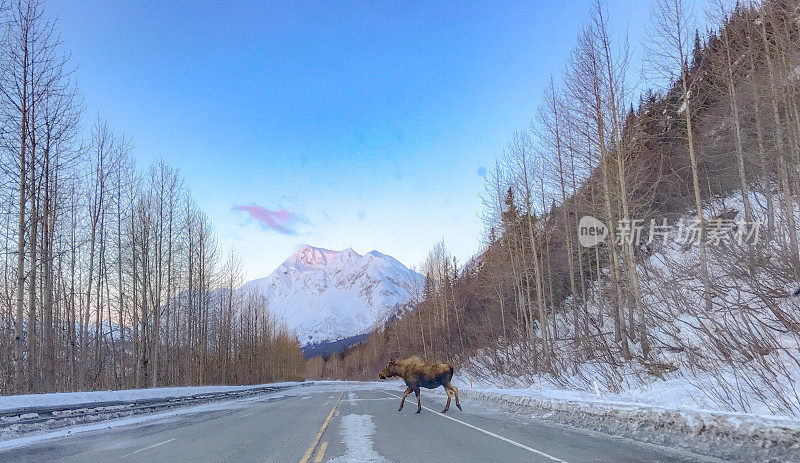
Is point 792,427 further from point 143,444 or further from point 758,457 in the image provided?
point 143,444

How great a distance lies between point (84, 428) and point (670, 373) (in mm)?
19044

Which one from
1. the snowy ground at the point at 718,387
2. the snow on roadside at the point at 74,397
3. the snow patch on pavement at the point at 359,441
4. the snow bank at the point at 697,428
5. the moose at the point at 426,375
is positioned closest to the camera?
the snow bank at the point at 697,428

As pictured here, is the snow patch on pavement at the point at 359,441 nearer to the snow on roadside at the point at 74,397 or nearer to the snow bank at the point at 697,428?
the snow bank at the point at 697,428

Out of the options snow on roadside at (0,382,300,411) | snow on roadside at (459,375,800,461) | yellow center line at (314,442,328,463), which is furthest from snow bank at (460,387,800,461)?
snow on roadside at (0,382,300,411)

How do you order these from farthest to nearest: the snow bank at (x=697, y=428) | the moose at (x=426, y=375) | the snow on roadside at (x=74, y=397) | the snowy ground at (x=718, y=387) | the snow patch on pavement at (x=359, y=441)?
the moose at (x=426, y=375)
the snow on roadside at (x=74, y=397)
the snow patch on pavement at (x=359, y=441)
the snowy ground at (x=718, y=387)
the snow bank at (x=697, y=428)

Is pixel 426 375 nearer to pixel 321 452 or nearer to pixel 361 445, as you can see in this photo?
pixel 361 445

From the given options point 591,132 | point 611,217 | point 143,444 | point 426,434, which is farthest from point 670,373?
point 143,444

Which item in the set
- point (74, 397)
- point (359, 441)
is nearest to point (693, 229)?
point (359, 441)

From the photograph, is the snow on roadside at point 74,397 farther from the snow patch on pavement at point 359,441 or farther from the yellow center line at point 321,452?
the yellow center line at point 321,452

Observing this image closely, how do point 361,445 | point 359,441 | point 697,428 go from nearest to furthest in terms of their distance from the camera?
1. point 697,428
2. point 361,445
3. point 359,441

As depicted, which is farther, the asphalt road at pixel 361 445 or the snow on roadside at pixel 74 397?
the snow on roadside at pixel 74 397

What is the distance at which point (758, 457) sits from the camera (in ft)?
22.9

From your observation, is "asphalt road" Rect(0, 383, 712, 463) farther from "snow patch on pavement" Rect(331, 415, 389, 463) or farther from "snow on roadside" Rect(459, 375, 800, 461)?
"snow on roadside" Rect(459, 375, 800, 461)

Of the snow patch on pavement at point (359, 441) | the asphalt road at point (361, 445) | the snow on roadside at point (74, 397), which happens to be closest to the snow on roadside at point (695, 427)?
the asphalt road at point (361, 445)
